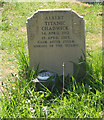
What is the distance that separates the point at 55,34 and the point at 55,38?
64 millimetres

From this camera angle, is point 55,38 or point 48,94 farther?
point 55,38

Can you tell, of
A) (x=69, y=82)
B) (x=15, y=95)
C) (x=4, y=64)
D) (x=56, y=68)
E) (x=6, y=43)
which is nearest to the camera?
(x=15, y=95)

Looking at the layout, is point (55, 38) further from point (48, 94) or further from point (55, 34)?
point (48, 94)

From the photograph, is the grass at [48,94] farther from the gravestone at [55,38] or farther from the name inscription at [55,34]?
the name inscription at [55,34]

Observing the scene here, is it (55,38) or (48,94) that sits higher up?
(55,38)

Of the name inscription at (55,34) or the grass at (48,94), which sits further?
the name inscription at (55,34)

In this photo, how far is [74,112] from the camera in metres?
4.04

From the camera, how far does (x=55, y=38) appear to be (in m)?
4.95

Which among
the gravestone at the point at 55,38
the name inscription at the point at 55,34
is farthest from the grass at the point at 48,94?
the name inscription at the point at 55,34

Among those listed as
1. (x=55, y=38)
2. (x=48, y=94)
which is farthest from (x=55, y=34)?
(x=48, y=94)

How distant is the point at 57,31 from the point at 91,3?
335 cm

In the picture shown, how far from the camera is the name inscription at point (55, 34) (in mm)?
4867

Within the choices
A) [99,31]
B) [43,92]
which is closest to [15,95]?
[43,92]

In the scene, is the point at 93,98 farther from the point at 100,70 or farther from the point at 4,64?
the point at 4,64
